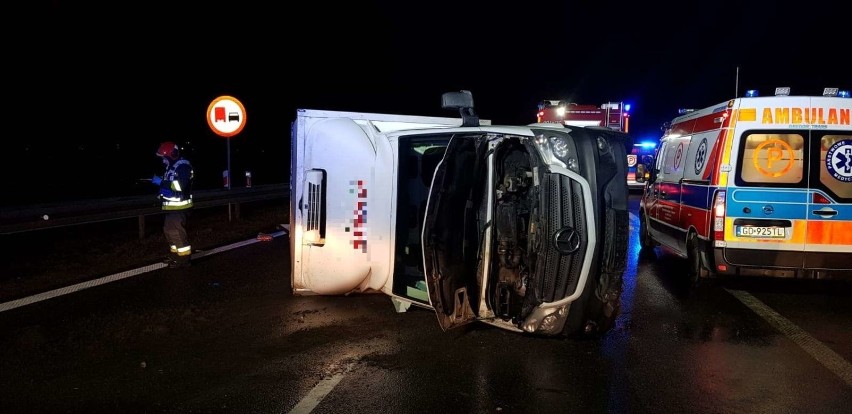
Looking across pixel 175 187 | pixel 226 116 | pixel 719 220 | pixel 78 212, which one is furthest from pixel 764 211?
pixel 226 116

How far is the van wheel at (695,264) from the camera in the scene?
23.5 feet

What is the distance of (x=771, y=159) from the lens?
6.73m

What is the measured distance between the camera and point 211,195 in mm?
12102

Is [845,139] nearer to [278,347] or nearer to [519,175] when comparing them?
[519,175]

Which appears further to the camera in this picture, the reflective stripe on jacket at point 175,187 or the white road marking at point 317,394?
the reflective stripe on jacket at point 175,187

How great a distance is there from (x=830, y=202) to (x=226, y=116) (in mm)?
9421

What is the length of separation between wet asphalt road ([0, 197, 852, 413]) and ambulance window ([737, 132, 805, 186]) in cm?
127

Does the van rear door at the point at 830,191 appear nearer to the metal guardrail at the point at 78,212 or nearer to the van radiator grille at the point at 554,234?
the van radiator grille at the point at 554,234

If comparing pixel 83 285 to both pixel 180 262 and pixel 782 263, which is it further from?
pixel 782 263

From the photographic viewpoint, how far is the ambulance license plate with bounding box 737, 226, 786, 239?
21.8ft

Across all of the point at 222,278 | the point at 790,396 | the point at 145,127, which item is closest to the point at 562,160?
the point at 790,396

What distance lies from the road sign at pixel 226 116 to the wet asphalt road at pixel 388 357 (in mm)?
5336

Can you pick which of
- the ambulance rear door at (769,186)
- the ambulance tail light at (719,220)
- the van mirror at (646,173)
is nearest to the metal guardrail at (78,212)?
the van mirror at (646,173)

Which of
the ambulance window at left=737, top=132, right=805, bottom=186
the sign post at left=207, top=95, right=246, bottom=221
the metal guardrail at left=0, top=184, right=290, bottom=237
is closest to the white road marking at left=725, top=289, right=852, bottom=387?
the ambulance window at left=737, top=132, right=805, bottom=186
